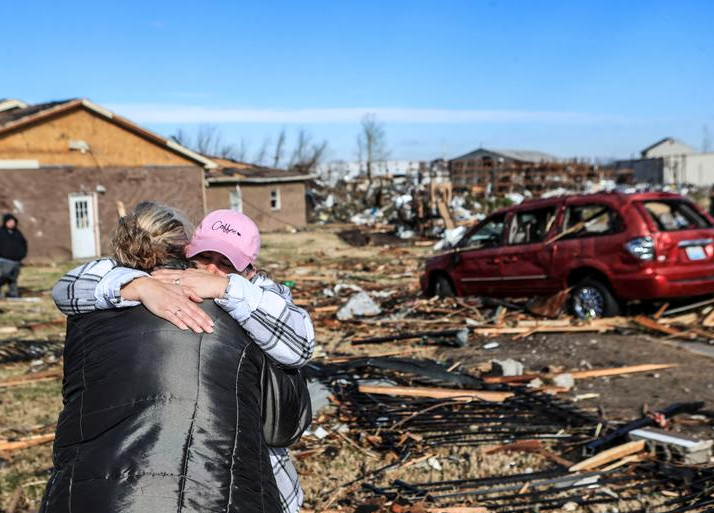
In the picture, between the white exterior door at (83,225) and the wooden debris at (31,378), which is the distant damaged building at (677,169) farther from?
the wooden debris at (31,378)

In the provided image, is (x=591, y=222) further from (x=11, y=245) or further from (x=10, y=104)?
(x=10, y=104)

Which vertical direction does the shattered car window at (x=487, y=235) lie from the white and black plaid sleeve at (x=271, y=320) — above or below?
below

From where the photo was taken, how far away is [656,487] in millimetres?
5062

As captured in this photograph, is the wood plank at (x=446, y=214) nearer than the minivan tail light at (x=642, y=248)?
No

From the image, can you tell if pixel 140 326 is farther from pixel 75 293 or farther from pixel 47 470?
pixel 47 470

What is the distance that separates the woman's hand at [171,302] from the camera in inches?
85.7

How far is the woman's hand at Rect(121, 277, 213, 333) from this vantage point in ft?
7.14

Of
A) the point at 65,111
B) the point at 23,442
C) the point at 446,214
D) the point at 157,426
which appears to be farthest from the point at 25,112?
the point at 157,426

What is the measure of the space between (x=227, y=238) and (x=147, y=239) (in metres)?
0.28

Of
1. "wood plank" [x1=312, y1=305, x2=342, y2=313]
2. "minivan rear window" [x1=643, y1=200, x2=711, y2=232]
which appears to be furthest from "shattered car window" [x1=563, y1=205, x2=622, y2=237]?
"wood plank" [x1=312, y1=305, x2=342, y2=313]

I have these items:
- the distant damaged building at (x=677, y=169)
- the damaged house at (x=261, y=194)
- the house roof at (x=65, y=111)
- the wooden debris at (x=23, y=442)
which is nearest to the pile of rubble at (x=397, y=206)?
the damaged house at (x=261, y=194)

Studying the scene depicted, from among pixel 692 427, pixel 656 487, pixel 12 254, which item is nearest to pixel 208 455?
pixel 656 487

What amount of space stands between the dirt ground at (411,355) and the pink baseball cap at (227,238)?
2.93 metres

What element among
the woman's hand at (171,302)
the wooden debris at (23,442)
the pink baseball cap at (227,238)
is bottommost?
the wooden debris at (23,442)
